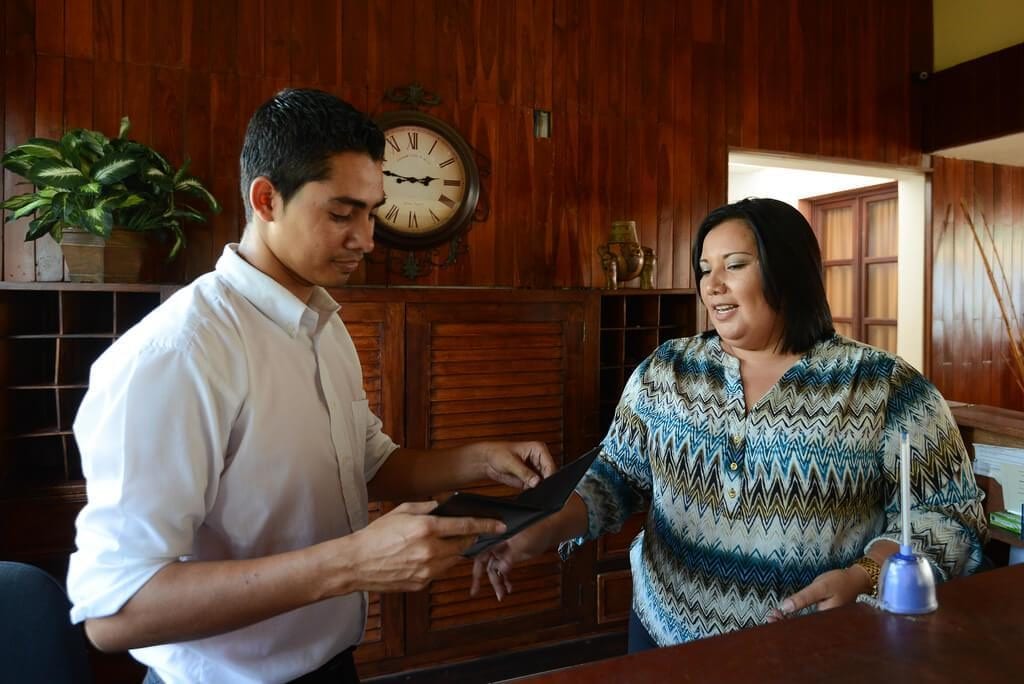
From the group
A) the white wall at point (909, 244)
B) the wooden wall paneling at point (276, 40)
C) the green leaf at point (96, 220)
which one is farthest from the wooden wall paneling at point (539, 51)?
the green leaf at point (96, 220)

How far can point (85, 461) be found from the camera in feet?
3.28

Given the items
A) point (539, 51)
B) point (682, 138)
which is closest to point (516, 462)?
point (539, 51)

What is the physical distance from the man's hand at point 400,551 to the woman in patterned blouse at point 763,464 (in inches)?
17.8

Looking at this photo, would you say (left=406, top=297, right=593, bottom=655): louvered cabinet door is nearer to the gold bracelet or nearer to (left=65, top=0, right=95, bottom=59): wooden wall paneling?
(left=65, top=0, right=95, bottom=59): wooden wall paneling

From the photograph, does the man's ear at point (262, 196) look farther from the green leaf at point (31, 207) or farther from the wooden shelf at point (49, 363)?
the green leaf at point (31, 207)

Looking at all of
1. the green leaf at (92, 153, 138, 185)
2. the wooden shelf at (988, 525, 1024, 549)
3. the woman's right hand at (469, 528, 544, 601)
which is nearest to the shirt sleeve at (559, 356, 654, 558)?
the woman's right hand at (469, 528, 544, 601)

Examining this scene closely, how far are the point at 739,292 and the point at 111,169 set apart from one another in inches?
82.4

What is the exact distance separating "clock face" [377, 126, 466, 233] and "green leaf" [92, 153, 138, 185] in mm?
1004

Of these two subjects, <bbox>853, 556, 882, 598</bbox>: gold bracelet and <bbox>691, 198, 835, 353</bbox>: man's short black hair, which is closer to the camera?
<bbox>853, 556, 882, 598</bbox>: gold bracelet

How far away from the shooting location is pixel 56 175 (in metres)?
2.31

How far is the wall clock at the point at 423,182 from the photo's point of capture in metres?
3.07

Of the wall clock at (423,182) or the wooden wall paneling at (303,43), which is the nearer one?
the wooden wall paneling at (303,43)

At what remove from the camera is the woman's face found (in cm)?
146

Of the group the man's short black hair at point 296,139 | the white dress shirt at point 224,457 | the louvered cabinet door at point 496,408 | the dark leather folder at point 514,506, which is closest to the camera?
the white dress shirt at point 224,457
